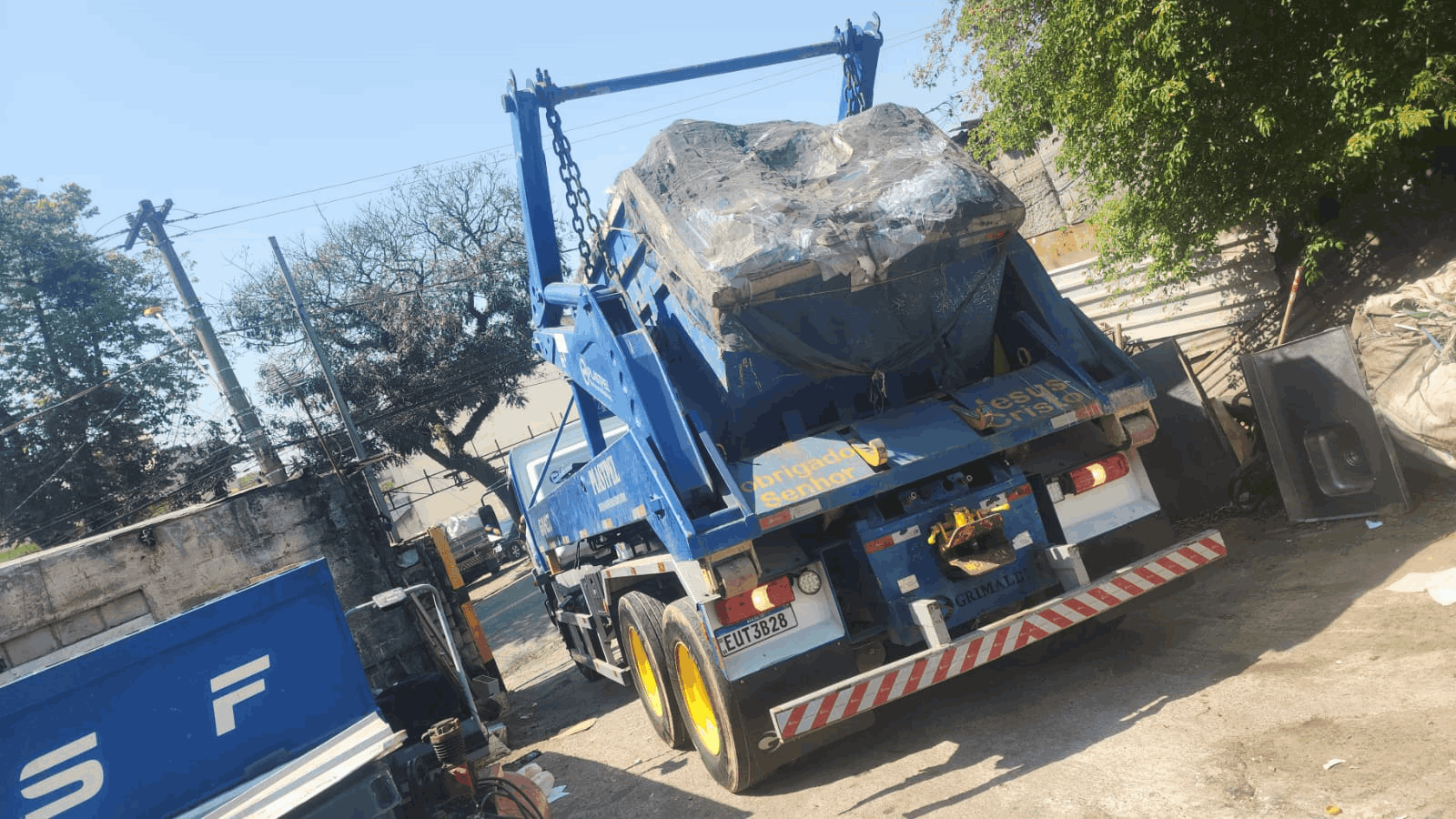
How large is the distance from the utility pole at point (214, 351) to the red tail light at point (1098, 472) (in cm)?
1258

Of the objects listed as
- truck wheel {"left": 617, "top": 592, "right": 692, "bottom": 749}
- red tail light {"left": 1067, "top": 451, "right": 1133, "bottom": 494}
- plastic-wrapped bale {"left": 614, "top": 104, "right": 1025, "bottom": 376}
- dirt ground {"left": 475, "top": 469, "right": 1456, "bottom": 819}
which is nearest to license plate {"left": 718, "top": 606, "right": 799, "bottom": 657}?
dirt ground {"left": 475, "top": 469, "right": 1456, "bottom": 819}

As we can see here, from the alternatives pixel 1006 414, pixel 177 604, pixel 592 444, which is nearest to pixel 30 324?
pixel 177 604

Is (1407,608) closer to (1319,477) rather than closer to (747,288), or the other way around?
(1319,477)

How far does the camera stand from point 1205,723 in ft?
13.6

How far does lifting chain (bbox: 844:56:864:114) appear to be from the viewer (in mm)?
6789

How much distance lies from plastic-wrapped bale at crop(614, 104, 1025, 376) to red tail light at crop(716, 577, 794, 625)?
44.4 inches

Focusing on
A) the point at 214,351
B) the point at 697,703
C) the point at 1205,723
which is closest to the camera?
the point at 1205,723

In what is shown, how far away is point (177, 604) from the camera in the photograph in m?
10.3

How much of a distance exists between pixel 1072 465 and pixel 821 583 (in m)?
1.49

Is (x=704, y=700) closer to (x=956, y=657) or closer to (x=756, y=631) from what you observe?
(x=756, y=631)

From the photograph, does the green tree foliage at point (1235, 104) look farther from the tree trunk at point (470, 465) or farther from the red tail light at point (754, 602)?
the tree trunk at point (470, 465)

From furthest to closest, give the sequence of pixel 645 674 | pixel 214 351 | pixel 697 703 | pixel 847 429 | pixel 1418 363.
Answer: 1. pixel 214 351
2. pixel 645 674
3. pixel 1418 363
4. pixel 697 703
5. pixel 847 429

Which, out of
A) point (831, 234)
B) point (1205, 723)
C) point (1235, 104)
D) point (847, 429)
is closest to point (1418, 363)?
point (1235, 104)

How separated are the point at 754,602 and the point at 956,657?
3.25 ft
